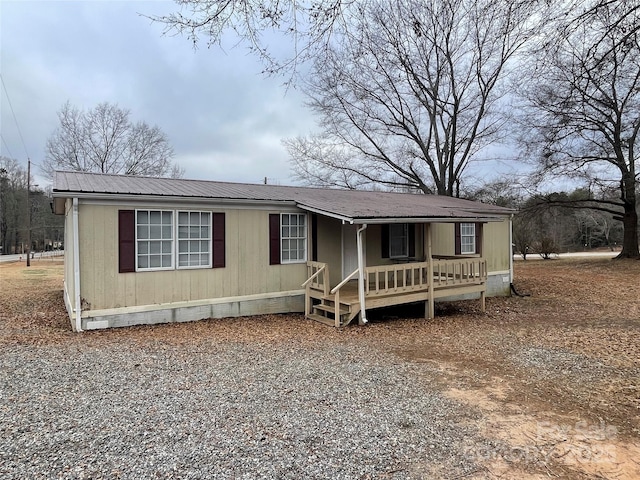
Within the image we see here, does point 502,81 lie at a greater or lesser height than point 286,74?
greater

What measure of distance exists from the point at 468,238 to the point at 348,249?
4523 millimetres

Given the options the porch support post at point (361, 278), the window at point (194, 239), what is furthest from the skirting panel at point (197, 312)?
the porch support post at point (361, 278)

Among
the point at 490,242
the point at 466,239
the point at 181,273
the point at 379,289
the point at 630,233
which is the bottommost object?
the point at 379,289

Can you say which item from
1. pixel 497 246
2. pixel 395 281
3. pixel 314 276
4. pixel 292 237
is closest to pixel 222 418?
pixel 314 276

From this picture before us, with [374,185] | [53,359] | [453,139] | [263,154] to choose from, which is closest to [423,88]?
[453,139]

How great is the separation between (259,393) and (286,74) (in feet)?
11.3

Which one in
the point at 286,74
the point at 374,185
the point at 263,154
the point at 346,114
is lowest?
the point at 286,74

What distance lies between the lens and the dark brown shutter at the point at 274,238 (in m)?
9.38

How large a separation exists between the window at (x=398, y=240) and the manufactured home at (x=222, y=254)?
66 millimetres

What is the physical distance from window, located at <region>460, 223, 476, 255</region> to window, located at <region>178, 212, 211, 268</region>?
787cm

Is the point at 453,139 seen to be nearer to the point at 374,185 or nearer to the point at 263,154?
the point at 374,185

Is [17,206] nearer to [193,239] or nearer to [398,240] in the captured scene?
[193,239]

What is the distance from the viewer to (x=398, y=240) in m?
11.5

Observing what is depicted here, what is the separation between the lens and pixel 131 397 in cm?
431
